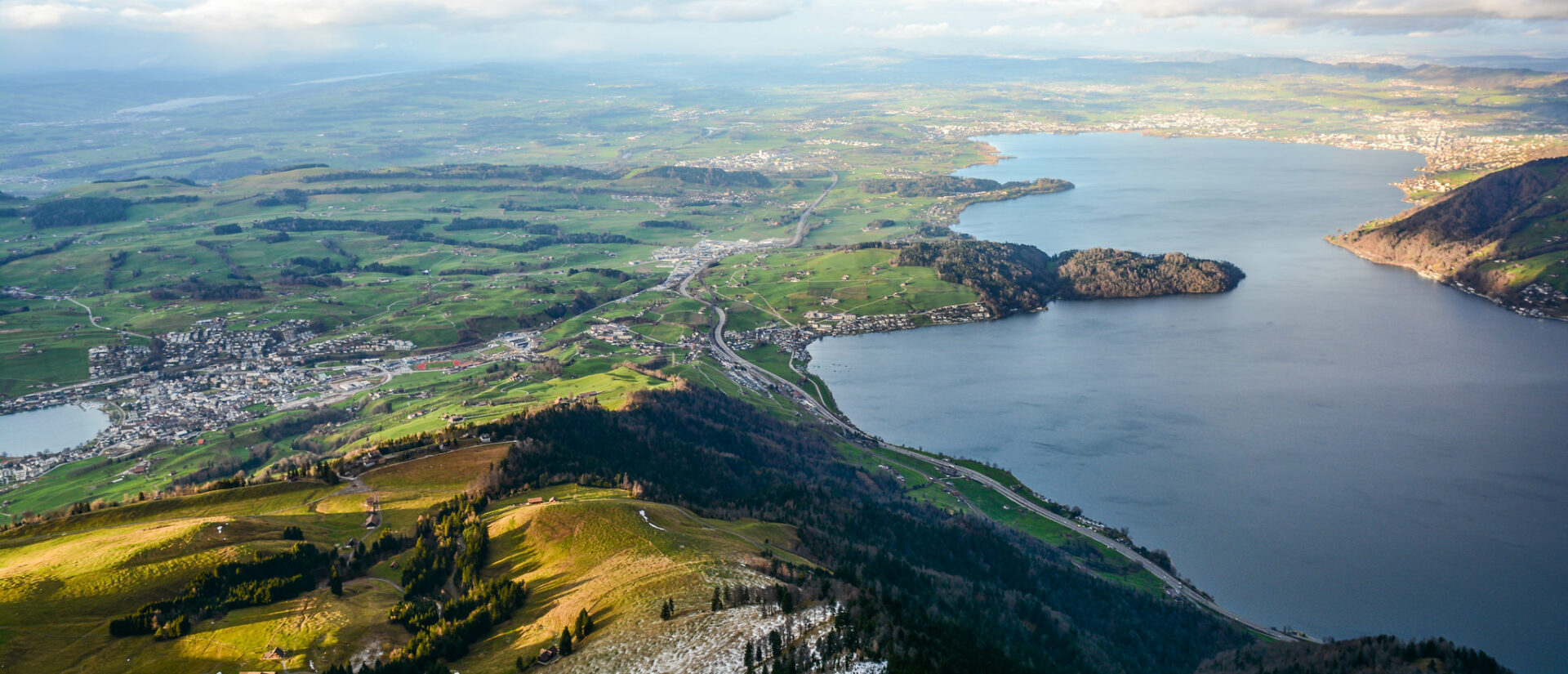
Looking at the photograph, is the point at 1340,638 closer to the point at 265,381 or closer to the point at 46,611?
the point at 46,611

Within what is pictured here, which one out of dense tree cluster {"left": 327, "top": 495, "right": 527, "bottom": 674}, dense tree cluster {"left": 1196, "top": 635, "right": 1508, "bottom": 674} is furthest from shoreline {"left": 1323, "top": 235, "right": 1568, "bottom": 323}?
dense tree cluster {"left": 327, "top": 495, "right": 527, "bottom": 674}

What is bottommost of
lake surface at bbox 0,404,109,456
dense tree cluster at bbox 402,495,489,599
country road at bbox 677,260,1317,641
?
country road at bbox 677,260,1317,641

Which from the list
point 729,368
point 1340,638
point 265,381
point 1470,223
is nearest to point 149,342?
point 265,381

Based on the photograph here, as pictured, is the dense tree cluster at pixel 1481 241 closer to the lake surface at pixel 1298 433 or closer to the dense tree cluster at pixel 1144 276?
the lake surface at pixel 1298 433

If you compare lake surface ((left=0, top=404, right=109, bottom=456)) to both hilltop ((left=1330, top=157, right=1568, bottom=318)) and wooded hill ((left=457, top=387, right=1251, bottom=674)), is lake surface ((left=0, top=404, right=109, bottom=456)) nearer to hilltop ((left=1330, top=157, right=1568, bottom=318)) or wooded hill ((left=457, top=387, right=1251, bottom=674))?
wooded hill ((left=457, top=387, right=1251, bottom=674))

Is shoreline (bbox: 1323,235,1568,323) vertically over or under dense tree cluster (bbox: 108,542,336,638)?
under

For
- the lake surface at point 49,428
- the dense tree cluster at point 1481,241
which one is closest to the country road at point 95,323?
the lake surface at point 49,428

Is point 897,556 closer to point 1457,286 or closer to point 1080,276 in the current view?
point 1080,276
